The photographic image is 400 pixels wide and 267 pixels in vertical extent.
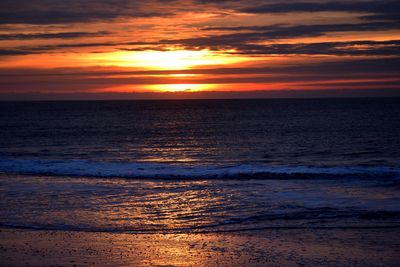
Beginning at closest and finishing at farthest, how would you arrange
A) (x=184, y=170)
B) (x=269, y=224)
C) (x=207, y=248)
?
(x=207, y=248) → (x=269, y=224) → (x=184, y=170)

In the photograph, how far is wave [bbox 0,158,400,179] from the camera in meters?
23.9

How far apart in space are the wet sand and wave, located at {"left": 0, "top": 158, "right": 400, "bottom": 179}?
37.7ft

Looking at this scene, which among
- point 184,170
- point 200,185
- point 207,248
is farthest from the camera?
point 184,170

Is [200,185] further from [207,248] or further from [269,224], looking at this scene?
[207,248]

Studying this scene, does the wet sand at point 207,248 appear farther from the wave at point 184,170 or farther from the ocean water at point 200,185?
the wave at point 184,170

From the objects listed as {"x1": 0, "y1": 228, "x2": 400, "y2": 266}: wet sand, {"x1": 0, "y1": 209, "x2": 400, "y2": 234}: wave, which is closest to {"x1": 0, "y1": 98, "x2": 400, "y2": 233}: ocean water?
{"x1": 0, "y1": 209, "x2": 400, "y2": 234}: wave

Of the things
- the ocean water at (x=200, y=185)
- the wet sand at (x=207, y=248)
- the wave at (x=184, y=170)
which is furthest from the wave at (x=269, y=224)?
the wave at (x=184, y=170)

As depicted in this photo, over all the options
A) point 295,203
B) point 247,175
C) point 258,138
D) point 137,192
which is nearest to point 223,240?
point 295,203

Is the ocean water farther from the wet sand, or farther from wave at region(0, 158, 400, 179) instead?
the wet sand

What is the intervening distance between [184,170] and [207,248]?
15320 mm

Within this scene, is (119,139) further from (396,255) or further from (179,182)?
(396,255)

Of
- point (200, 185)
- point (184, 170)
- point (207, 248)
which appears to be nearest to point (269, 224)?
point (207, 248)

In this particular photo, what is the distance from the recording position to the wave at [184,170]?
78.3 feet

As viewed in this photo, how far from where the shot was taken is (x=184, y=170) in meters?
26.2
